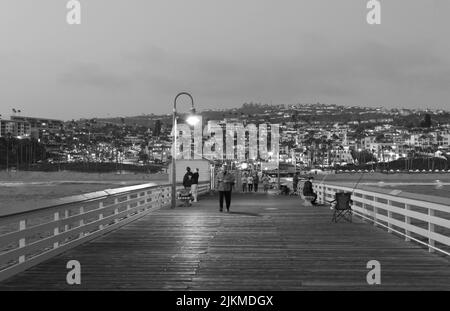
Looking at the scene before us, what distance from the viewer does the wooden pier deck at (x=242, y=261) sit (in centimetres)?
751

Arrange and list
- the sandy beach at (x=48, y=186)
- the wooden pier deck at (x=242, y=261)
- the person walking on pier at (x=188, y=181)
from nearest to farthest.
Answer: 1. the wooden pier deck at (x=242, y=261)
2. the person walking on pier at (x=188, y=181)
3. the sandy beach at (x=48, y=186)

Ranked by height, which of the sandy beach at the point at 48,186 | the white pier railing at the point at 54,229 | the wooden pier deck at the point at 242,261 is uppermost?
the white pier railing at the point at 54,229

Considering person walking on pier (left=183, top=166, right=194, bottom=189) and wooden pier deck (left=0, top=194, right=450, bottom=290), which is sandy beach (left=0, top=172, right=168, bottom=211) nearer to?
wooden pier deck (left=0, top=194, right=450, bottom=290)

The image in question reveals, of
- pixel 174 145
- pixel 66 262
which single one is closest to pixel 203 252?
pixel 66 262

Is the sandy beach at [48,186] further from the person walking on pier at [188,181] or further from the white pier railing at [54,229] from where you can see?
the person walking on pier at [188,181]

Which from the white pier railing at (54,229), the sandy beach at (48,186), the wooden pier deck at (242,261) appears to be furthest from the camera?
the sandy beach at (48,186)

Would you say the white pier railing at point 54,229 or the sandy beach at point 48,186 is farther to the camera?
the sandy beach at point 48,186

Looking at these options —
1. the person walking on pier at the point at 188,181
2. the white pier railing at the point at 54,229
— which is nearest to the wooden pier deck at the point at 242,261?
the white pier railing at the point at 54,229

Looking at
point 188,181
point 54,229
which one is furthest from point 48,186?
point 54,229

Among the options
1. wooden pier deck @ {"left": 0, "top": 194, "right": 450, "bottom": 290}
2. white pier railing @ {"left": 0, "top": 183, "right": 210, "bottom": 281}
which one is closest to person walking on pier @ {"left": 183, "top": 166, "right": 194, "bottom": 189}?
white pier railing @ {"left": 0, "top": 183, "right": 210, "bottom": 281}

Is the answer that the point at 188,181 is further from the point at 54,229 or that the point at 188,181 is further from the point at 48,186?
the point at 48,186

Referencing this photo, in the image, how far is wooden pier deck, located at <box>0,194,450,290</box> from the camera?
24.6ft
